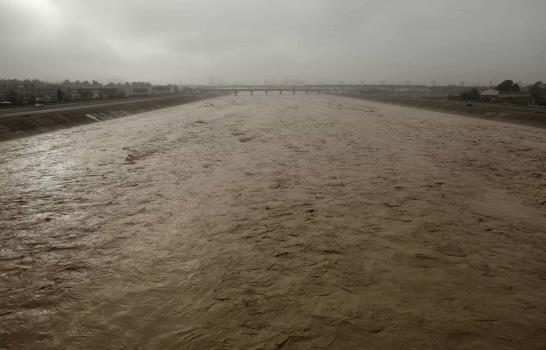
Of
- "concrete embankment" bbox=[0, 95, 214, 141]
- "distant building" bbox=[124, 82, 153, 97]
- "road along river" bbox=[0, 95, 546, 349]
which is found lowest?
"road along river" bbox=[0, 95, 546, 349]

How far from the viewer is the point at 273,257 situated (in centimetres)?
728

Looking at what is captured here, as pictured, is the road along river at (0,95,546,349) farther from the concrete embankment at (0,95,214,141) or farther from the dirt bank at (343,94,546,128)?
the dirt bank at (343,94,546,128)

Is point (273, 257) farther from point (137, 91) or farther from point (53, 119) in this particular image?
point (137, 91)

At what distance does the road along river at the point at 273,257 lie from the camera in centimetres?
500

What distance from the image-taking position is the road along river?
5.00 m

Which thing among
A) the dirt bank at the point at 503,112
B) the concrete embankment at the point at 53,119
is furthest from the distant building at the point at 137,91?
the dirt bank at the point at 503,112

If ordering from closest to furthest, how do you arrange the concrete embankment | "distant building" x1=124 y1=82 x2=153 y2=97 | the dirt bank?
the concrete embankment → the dirt bank → "distant building" x1=124 y1=82 x2=153 y2=97

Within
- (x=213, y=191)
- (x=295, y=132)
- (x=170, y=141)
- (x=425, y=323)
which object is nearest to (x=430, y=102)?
(x=295, y=132)

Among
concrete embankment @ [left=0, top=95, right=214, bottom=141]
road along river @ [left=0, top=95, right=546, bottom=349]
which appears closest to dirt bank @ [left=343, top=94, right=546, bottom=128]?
road along river @ [left=0, top=95, right=546, bottom=349]

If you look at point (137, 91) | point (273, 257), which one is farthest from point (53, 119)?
point (137, 91)

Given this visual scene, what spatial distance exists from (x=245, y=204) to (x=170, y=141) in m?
16.6

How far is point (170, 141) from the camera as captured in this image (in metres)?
25.3

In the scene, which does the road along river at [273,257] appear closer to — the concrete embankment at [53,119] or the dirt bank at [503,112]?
the concrete embankment at [53,119]

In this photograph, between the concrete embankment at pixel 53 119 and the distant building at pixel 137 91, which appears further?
the distant building at pixel 137 91
